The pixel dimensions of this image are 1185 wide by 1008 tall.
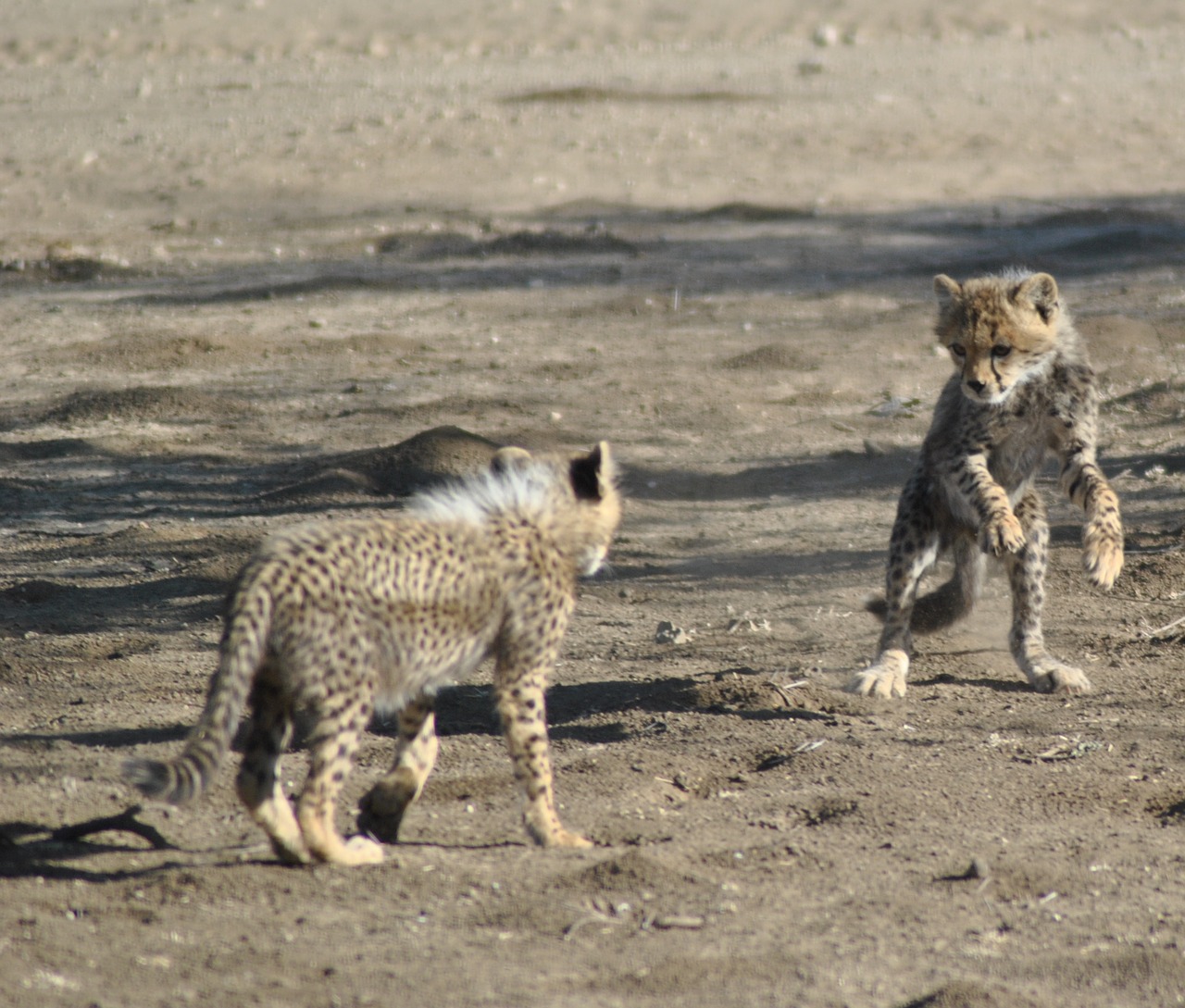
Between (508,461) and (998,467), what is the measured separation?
6.97ft

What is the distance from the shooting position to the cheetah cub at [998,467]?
550 cm

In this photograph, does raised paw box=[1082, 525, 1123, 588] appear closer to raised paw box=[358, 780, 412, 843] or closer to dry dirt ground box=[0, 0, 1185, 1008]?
dry dirt ground box=[0, 0, 1185, 1008]

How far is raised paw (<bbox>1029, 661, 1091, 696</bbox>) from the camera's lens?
5430 millimetres

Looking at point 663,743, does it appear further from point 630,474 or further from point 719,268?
point 719,268

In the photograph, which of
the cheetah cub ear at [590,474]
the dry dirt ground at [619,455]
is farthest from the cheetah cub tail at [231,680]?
the cheetah cub ear at [590,474]

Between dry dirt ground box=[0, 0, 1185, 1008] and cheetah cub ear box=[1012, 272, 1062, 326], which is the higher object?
cheetah cub ear box=[1012, 272, 1062, 326]

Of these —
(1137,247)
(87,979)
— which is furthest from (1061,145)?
(87,979)

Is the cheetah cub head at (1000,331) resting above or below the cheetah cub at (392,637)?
above

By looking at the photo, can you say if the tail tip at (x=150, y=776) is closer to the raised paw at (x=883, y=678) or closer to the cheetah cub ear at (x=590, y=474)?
the cheetah cub ear at (x=590, y=474)

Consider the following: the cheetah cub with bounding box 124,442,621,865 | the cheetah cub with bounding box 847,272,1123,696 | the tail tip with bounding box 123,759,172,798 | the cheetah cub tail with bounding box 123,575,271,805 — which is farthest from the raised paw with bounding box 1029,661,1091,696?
the tail tip with bounding box 123,759,172,798

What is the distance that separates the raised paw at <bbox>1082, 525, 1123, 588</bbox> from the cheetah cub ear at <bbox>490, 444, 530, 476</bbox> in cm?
198

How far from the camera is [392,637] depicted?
12.4 ft

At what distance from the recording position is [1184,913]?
3695 mm

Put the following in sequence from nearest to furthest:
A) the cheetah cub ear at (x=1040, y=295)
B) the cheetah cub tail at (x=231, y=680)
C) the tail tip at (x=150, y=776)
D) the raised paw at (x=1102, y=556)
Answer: the tail tip at (x=150, y=776) < the cheetah cub tail at (x=231, y=680) < the raised paw at (x=1102, y=556) < the cheetah cub ear at (x=1040, y=295)
